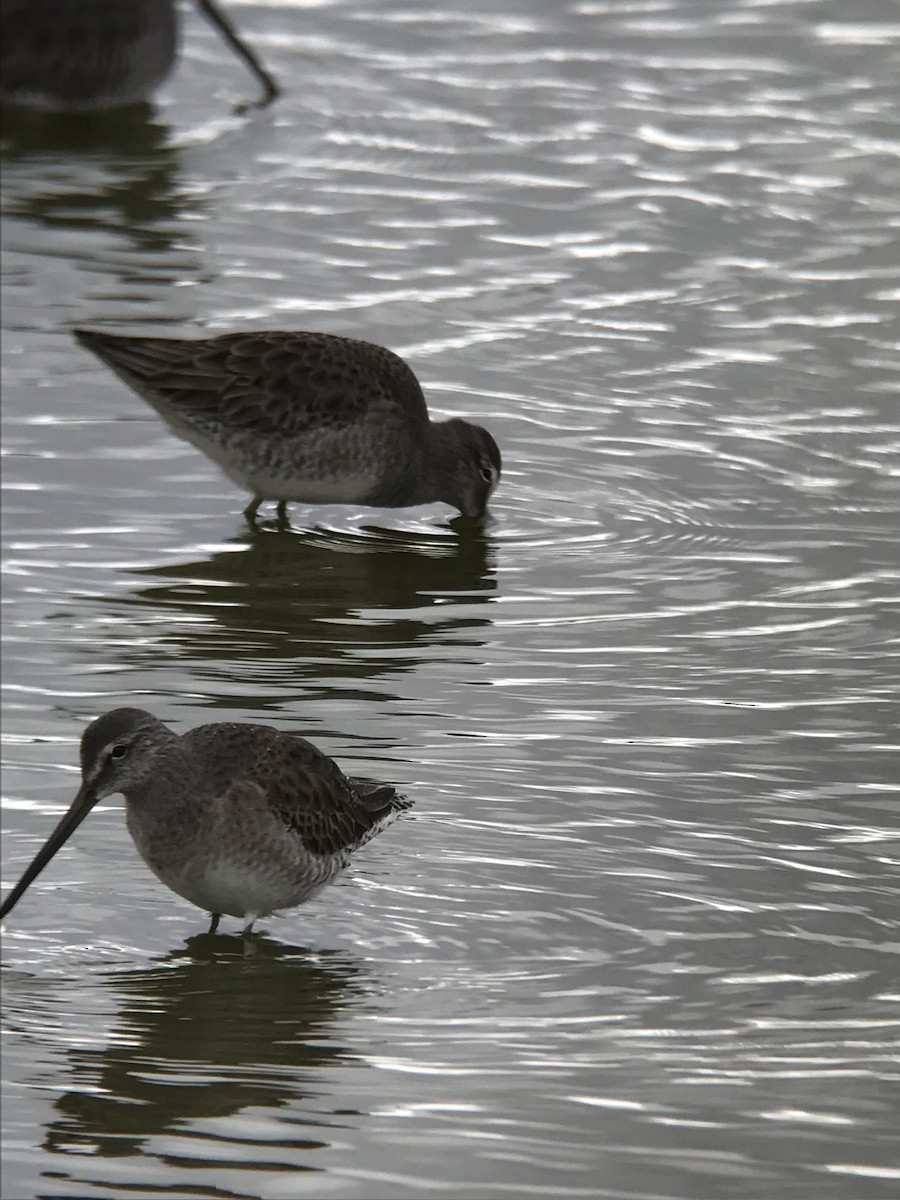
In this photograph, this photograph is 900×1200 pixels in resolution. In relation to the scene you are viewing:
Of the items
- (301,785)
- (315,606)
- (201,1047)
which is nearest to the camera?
(201,1047)

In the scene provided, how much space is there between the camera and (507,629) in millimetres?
8227

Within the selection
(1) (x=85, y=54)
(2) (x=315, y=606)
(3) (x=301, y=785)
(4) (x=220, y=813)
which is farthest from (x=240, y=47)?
(4) (x=220, y=813)

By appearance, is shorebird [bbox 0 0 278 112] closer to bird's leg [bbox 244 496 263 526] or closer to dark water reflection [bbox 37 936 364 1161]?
bird's leg [bbox 244 496 263 526]

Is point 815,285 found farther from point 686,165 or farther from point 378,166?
point 378,166

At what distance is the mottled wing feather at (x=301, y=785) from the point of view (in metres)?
6.40

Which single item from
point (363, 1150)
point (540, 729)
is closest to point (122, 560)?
point (540, 729)

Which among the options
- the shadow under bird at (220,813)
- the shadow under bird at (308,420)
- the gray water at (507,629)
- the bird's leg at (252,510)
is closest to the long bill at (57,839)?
the shadow under bird at (220,813)

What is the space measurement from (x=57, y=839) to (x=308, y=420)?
11.4 ft

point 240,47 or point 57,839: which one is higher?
point 240,47

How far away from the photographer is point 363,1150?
5.21 meters

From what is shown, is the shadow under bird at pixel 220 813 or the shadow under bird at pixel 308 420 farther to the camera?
the shadow under bird at pixel 308 420

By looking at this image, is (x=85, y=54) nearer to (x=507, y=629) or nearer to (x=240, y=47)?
(x=240, y=47)

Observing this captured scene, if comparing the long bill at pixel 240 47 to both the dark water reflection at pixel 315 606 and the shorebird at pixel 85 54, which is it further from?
the dark water reflection at pixel 315 606

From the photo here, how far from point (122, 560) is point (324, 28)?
8.04m
